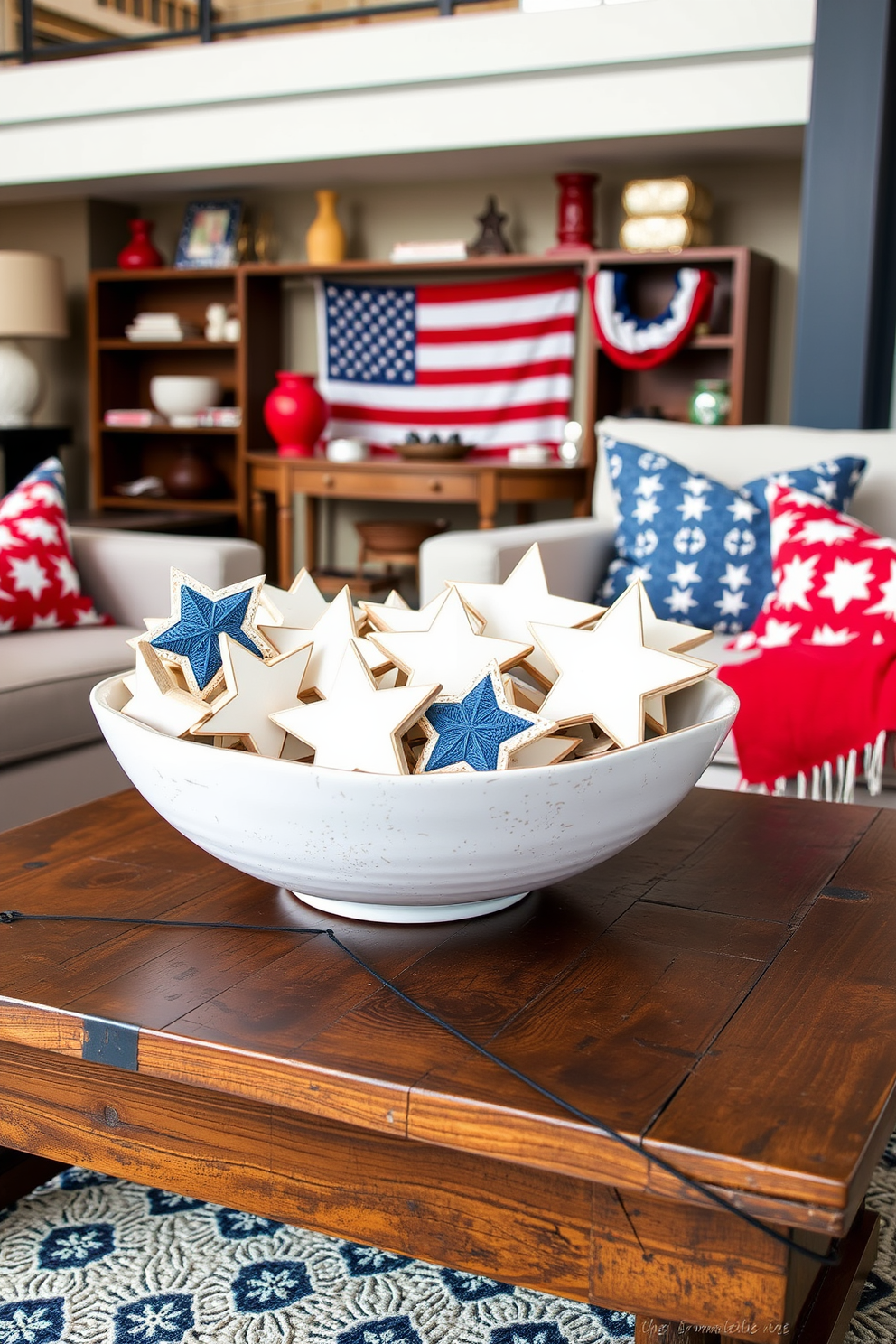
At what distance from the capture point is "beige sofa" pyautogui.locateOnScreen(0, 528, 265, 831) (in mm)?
1987

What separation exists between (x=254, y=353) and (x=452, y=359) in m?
0.79

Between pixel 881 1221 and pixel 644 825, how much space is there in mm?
611

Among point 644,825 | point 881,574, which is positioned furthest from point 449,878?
point 881,574

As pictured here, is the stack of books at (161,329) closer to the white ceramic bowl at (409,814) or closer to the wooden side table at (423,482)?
the wooden side table at (423,482)

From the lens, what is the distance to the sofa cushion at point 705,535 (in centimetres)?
239

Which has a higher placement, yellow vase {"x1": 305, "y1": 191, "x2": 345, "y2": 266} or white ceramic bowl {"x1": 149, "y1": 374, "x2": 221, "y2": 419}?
yellow vase {"x1": 305, "y1": 191, "x2": 345, "y2": 266}

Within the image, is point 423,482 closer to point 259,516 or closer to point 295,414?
point 295,414

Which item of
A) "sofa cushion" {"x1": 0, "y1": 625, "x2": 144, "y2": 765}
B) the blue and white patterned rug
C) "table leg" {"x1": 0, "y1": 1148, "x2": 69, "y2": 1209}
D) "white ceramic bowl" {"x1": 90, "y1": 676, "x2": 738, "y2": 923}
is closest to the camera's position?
"white ceramic bowl" {"x1": 90, "y1": 676, "x2": 738, "y2": 923}

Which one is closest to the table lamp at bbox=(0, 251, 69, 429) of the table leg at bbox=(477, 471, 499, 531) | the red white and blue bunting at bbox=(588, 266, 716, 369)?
the table leg at bbox=(477, 471, 499, 531)

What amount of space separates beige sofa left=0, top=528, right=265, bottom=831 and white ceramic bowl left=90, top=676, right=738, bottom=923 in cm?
117

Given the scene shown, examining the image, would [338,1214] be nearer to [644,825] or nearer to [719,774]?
[644,825]

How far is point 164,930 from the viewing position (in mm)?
918

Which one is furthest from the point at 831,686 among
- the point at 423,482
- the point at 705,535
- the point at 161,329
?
the point at 161,329

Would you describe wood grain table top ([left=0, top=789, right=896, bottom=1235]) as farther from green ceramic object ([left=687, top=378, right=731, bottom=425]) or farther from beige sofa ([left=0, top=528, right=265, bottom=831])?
green ceramic object ([left=687, top=378, right=731, bottom=425])
